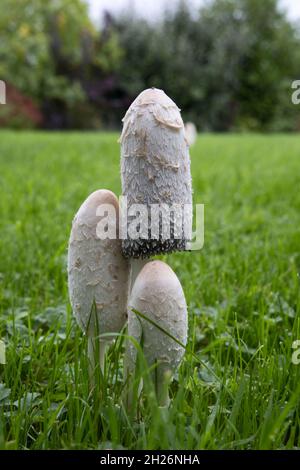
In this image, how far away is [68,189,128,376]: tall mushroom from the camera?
1.37 meters

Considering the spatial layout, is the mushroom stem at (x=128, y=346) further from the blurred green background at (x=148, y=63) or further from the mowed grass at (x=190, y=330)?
the blurred green background at (x=148, y=63)

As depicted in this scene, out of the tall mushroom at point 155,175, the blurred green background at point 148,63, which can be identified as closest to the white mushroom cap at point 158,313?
the tall mushroom at point 155,175

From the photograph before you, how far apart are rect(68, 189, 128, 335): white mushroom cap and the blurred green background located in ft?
48.9

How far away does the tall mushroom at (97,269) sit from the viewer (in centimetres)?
137

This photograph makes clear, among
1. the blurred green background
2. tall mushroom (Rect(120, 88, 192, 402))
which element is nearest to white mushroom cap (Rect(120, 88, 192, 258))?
tall mushroom (Rect(120, 88, 192, 402))

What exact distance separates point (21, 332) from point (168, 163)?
0.98 meters

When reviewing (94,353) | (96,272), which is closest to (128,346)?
(94,353)

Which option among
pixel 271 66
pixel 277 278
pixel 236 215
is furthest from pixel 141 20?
pixel 277 278

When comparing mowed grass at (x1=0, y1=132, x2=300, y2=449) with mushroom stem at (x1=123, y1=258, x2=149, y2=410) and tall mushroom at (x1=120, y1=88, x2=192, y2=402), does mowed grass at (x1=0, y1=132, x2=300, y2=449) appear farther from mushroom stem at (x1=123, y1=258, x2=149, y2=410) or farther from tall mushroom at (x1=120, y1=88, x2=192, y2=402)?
tall mushroom at (x1=120, y1=88, x2=192, y2=402)

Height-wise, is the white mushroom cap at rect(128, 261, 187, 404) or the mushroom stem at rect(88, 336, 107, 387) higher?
the white mushroom cap at rect(128, 261, 187, 404)

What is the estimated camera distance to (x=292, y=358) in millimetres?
1516

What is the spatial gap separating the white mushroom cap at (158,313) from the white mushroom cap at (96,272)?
0.09 meters
